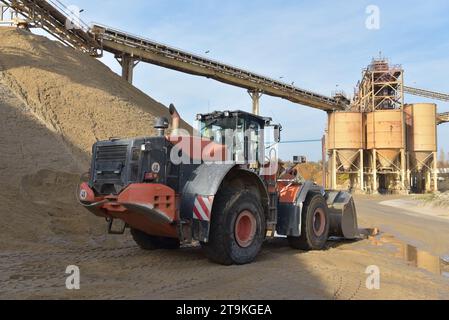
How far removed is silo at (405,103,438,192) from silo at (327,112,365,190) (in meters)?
5.36

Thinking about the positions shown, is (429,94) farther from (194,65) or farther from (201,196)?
(201,196)

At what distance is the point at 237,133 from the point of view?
29.7 feet

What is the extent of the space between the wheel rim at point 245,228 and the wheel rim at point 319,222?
8.56 ft

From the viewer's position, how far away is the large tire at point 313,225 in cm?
984

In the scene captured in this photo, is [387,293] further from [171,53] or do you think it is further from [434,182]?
[434,182]

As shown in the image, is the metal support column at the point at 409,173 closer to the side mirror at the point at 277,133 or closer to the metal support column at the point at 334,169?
the metal support column at the point at 334,169

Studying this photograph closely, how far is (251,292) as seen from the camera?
5988mm

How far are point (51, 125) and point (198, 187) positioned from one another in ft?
40.3

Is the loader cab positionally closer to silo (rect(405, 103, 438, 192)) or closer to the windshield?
the windshield

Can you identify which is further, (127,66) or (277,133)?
(127,66)

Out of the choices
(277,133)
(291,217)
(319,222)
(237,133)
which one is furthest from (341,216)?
(237,133)

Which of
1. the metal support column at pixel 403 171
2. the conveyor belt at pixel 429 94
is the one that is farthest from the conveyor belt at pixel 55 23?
the conveyor belt at pixel 429 94

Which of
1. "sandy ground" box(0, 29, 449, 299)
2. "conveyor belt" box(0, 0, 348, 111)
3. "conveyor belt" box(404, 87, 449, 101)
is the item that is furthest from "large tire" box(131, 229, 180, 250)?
"conveyor belt" box(404, 87, 449, 101)
